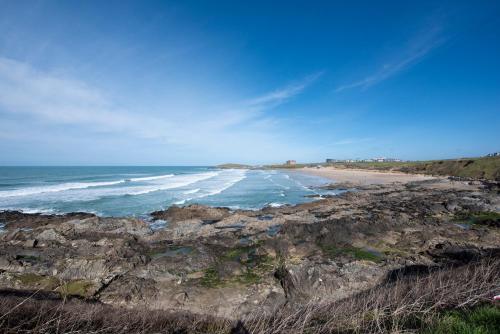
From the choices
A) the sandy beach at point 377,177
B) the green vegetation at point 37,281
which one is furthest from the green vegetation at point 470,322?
the sandy beach at point 377,177

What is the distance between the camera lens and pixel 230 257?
12.5m

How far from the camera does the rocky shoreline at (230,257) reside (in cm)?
880

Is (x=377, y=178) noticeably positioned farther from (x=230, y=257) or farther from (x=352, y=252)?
(x=230, y=257)

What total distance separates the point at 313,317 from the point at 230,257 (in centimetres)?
864

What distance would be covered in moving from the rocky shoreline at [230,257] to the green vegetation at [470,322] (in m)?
4.26

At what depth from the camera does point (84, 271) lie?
10.5 m

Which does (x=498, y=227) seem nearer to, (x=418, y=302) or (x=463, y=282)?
(x=463, y=282)

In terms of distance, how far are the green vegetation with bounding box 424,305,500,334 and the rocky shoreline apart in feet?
14.0

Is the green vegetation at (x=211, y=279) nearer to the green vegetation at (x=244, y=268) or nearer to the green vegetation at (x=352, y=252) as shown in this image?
the green vegetation at (x=244, y=268)

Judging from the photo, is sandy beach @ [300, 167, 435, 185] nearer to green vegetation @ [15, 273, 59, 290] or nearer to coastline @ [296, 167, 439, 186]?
coastline @ [296, 167, 439, 186]

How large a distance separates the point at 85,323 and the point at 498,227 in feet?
70.7

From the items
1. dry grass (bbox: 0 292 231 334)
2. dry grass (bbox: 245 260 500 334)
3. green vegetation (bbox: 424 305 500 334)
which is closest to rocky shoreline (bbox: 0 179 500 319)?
dry grass (bbox: 0 292 231 334)

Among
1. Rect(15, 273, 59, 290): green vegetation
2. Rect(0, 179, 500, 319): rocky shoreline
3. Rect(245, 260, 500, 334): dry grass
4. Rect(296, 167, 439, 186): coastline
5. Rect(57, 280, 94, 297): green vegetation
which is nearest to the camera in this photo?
Rect(245, 260, 500, 334): dry grass

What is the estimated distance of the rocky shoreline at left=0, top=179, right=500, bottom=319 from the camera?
8805mm
